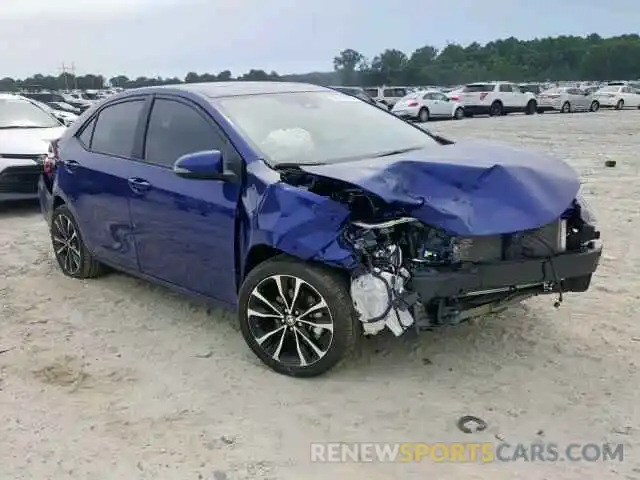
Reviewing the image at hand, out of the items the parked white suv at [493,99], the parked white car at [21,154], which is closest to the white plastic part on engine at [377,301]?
the parked white car at [21,154]

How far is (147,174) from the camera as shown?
4926mm

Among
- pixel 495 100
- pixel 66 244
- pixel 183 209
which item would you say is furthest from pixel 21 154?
pixel 495 100

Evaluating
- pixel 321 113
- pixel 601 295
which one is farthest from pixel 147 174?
pixel 601 295

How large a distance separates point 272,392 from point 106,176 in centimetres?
233

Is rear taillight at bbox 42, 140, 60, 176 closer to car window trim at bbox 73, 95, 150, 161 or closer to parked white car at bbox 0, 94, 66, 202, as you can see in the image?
car window trim at bbox 73, 95, 150, 161

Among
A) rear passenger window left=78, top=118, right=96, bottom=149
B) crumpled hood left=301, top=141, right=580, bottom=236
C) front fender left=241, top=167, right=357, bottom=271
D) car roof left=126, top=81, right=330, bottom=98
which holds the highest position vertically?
car roof left=126, top=81, right=330, bottom=98

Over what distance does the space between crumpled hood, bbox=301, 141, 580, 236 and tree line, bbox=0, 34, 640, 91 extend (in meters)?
48.8

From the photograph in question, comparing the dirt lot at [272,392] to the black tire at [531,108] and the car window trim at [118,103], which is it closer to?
the car window trim at [118,103]

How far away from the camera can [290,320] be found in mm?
4074

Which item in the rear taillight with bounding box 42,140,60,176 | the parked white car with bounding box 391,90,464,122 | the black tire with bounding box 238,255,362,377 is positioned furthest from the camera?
the parked white car with bounding box 391,90,464,122

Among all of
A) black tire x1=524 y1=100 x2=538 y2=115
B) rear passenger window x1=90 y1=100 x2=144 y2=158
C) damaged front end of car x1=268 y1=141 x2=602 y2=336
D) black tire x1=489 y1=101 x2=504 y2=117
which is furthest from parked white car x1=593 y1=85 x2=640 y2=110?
damaged front end of car x1=268 y1=141 x2=602 y2=336

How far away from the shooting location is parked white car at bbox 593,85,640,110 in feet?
129

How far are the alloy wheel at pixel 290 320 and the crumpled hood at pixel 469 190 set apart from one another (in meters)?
0.67

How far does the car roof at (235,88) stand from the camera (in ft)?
16.1
